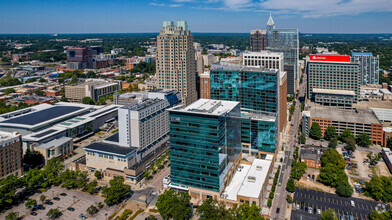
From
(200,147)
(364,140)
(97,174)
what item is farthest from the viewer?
(364,140)

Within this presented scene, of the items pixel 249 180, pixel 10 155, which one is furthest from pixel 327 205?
pixel 10 155

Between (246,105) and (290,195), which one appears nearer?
(290,195)

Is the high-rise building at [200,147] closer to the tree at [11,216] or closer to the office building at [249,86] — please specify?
the office building at [249,86]

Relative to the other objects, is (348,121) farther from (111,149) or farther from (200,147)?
(111,149)

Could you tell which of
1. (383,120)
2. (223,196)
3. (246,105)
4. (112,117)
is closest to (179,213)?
(223,196)

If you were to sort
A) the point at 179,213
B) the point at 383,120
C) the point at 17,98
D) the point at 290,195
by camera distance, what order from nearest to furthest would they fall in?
the point at 179,213 < the point at 290,195 < the point at 383,120 < the point at 17,98

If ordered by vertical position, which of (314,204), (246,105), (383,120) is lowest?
(314,204)

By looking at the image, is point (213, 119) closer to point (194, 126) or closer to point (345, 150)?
point (194, 126)

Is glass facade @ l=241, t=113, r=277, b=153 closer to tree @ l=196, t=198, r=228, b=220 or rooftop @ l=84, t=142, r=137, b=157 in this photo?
rooftop @ l=84, t=142, r=137, b=157
